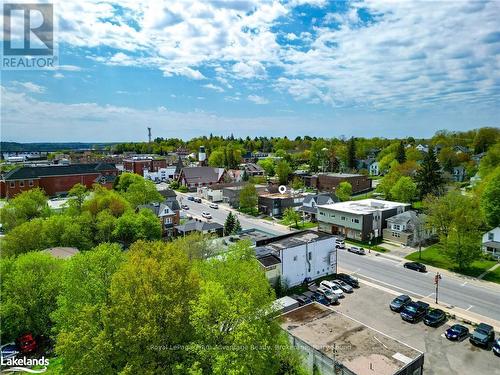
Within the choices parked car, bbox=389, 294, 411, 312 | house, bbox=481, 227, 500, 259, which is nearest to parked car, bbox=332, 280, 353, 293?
parked car, bbox=389, 294, 411, 312

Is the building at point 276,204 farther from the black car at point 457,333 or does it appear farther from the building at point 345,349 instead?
the black car at point 457,333

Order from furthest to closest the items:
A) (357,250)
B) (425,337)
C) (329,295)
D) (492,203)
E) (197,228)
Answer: (197,228) → (492,203) → (357,250) → (329,295) → (425,337)

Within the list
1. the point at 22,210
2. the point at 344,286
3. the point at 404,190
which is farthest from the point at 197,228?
the point at 404,190

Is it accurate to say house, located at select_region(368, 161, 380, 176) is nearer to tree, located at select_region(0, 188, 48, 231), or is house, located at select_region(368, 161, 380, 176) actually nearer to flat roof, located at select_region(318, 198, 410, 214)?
flat roof, located at select_region(318, 198, 410, 214)

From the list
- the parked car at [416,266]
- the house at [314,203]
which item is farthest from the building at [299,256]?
the house at [314,203]

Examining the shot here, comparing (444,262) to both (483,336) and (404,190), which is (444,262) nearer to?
(483,336)
